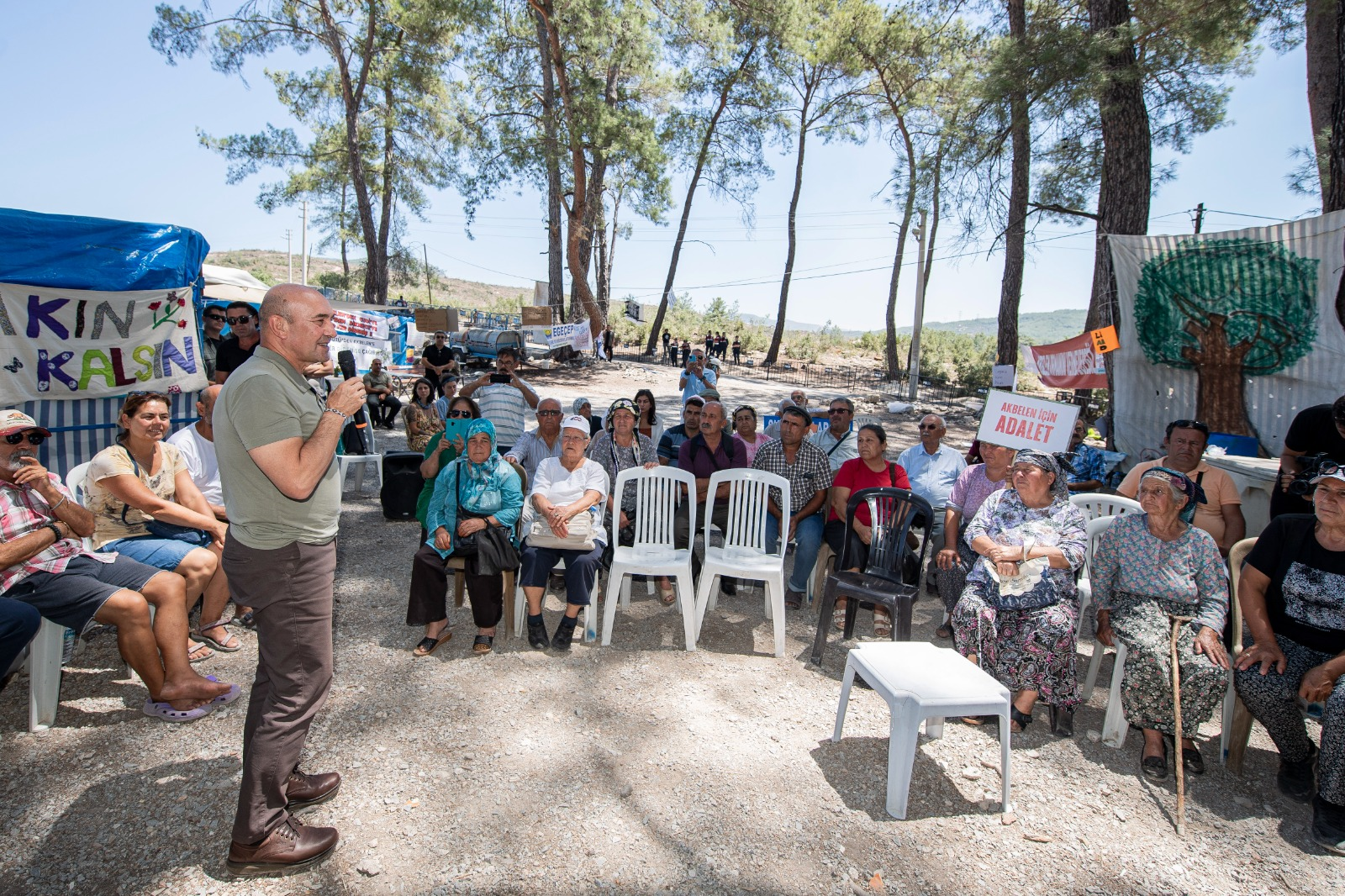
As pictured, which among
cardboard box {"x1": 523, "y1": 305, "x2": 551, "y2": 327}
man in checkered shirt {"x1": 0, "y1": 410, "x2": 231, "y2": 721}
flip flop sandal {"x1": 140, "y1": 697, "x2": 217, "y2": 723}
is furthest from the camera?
cardboard box {"x1": 523, "y1": 305, "x2": 551, "y2": 327}

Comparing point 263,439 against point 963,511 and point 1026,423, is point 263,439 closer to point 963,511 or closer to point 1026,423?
point 1026,423

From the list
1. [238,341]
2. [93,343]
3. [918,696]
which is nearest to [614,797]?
[918,696]

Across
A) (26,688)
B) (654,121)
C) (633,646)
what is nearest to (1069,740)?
(633,646)

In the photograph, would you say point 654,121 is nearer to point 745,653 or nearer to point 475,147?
point 475,147

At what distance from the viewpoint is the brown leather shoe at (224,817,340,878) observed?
6.81 feet

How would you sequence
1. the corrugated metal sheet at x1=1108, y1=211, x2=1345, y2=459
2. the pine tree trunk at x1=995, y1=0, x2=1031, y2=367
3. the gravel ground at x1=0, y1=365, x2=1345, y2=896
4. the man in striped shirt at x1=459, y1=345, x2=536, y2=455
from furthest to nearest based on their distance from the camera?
the pine tree trunk at x1=995, y1=0, x2=1031, y2=367 < the man in striped shirt at x1=459, y1=345, x2=536, y2=455 < the corrugated metal sheet at x1=1108, y1=211, x2=1345, y2=459 < the gravel ground at x1=0, y1=365, x2=1345, y2=896

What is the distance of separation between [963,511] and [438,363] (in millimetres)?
6840

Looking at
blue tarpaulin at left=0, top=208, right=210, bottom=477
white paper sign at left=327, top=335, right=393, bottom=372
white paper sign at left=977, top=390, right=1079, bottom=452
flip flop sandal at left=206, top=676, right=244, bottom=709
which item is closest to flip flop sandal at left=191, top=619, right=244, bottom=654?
flip flop sandal at left=206, top=676, right=244, bottom=709

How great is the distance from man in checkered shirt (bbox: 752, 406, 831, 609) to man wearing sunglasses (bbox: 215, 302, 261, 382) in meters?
3.42

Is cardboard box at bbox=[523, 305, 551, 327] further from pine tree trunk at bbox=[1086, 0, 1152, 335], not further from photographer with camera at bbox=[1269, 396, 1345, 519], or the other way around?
photographer with camera at bbox=[1269, 396, 1345, 519]

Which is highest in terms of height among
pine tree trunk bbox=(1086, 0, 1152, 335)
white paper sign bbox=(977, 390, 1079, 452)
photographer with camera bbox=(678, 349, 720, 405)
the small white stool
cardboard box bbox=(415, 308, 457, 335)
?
pine tree trunk bbox=(1086, 0, 1152, 335)

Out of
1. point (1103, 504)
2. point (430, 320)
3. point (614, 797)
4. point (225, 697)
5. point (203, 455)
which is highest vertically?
point (430, 320)

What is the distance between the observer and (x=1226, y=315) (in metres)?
6.44

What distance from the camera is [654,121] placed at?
16.8 metres
